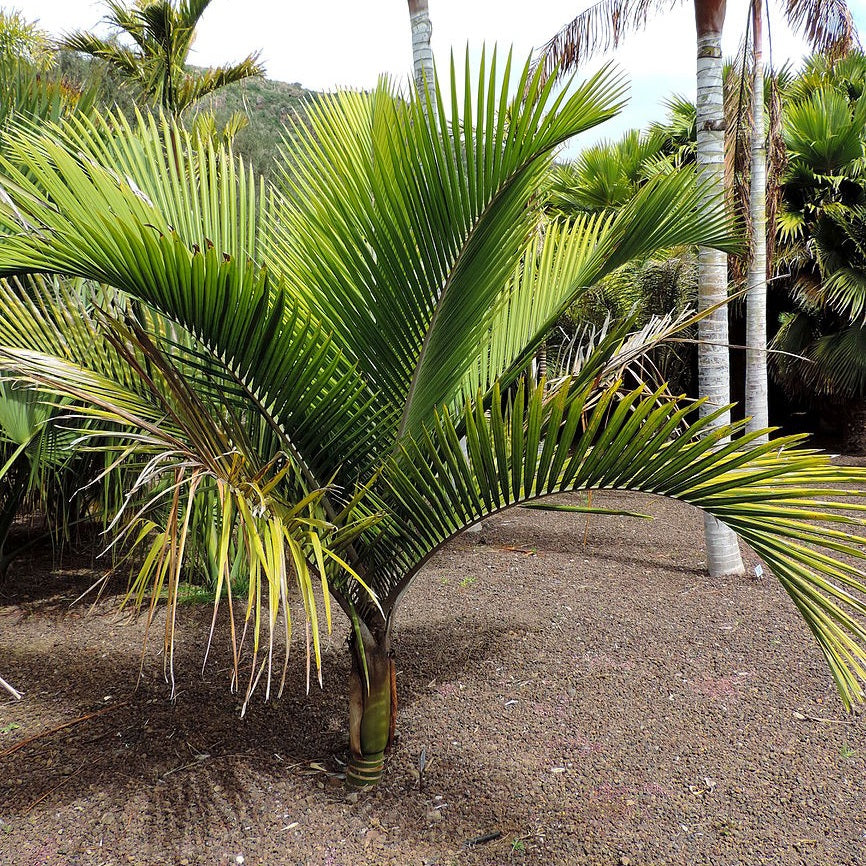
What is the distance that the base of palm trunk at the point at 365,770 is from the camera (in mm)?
2154

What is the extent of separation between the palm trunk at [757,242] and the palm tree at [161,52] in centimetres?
486

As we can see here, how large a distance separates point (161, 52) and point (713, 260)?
19.6 ft

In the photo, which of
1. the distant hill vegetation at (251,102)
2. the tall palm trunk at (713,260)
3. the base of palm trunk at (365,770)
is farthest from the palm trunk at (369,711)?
the tall palm trunk at (713,260)

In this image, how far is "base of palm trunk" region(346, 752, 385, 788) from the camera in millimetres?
2154

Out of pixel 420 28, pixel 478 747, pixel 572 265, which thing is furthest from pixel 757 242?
pixel 478 747

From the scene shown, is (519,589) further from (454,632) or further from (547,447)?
(547,447)

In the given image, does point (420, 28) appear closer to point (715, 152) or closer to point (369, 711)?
point (715, 152)

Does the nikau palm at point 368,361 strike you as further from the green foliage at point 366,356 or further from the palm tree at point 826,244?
the palm tree at point 826,244

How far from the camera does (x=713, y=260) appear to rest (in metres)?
3.84

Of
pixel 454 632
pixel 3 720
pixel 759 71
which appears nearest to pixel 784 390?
pixel 759 71

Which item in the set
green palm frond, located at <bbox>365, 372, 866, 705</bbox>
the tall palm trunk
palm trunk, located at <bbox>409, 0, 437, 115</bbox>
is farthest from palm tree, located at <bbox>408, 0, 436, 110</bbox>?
green palm frond, located at <bbox>365, 372, 866, 705</bbox>

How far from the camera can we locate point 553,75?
1.56 metres

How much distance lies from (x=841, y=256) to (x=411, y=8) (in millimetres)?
5146

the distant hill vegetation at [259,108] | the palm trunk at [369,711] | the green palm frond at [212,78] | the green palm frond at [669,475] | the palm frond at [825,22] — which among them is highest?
the distant hill vegetation at [259,108]
